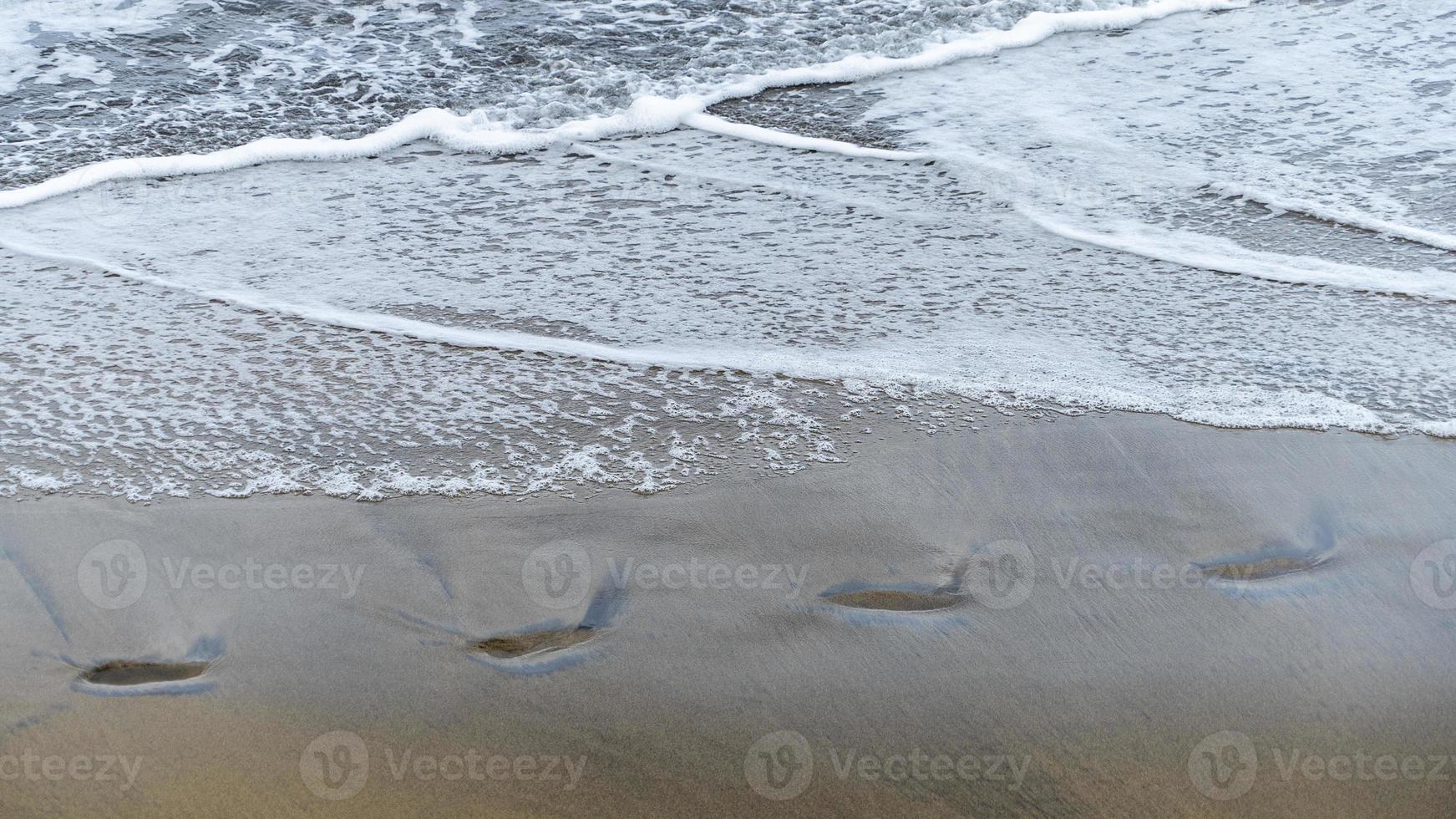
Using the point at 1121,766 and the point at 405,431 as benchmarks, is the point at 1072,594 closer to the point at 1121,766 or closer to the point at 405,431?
the point at 1121,766

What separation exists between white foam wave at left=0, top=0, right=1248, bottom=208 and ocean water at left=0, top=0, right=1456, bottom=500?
1.0 inches

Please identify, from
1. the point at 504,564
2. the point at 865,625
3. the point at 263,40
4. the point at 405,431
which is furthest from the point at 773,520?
the point at 263,40

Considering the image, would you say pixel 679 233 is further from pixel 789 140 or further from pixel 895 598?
pixel 895 598

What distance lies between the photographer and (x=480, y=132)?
17.8 ft

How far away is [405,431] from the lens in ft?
10.7

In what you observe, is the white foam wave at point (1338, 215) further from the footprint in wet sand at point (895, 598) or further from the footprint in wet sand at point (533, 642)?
the footprint in wet sand at point (533, 642)

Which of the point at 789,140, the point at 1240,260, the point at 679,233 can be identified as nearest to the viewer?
the point at 1240,260

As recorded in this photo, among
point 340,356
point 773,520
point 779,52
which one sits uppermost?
point 779,52

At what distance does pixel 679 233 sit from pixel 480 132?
5.26 ft

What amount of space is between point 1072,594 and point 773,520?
2.57 ft

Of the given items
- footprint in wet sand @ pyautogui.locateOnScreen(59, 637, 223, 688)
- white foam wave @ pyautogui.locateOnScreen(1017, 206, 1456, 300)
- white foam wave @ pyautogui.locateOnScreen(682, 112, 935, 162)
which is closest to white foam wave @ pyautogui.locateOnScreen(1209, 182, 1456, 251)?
white foam wave @ pyautogui.locateOnScreen(1017, 206, 1456, 300)

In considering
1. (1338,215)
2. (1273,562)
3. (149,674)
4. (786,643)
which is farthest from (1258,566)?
(149,674)

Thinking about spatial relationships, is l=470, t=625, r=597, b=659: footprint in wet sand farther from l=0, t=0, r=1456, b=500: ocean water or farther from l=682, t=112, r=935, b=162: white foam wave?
l=682, t=112, r=935, b=162: white foam wave

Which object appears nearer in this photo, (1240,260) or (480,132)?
(1240,260)
